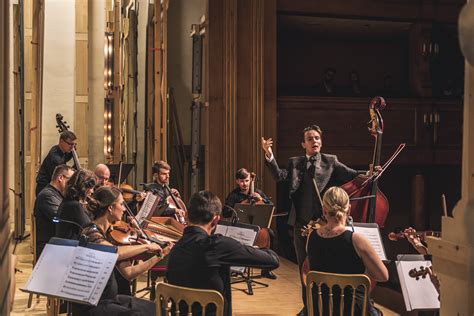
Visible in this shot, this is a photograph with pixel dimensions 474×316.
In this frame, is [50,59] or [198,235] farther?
[50,59]

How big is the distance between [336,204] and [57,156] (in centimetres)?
464

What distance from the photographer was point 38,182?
27.1ft

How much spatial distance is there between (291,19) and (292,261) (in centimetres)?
330

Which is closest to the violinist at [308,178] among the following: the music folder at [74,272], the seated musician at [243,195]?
the seated musician at [243,195]

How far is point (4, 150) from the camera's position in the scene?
380 cm

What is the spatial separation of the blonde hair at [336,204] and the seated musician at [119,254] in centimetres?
97

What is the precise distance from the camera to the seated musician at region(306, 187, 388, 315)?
164 inches

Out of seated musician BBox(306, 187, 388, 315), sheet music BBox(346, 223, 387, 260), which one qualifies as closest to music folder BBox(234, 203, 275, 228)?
sheet music BBox(346, 223, 387, 260)

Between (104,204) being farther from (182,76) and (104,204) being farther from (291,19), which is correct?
(182,76)

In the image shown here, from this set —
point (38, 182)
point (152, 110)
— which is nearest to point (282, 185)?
point (152, 110)

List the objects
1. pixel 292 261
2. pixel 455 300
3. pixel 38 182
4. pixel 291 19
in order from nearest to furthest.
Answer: pixel 455 300 < pixel 38 182 < pixel 292 261 < pixel 291 19

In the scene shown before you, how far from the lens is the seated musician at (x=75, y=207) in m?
5.14

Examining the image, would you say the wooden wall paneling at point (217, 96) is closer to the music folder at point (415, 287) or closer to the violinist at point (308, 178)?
the violinist at point (308, 178)

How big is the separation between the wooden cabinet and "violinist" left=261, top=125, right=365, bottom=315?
11.8 ft
